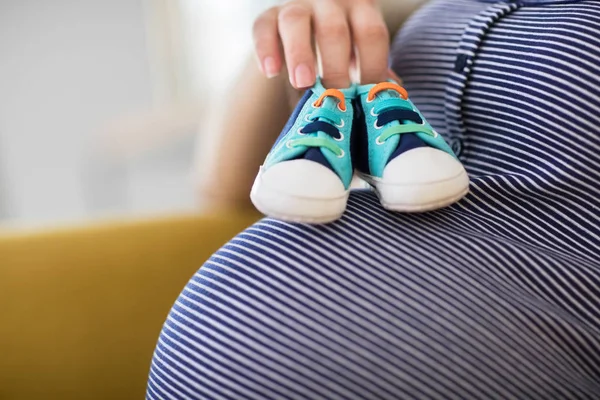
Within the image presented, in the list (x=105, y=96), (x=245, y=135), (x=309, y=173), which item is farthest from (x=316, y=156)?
(x=105, y=96)

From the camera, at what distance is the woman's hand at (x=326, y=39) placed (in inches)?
22.4

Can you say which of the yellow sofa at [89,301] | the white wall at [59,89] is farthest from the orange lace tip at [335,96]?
the white wall at [59,89]

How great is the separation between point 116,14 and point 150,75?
0.23 metres

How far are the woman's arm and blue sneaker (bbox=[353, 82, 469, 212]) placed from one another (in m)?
0.19

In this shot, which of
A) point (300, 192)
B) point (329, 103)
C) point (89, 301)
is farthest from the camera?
point (89, 301)

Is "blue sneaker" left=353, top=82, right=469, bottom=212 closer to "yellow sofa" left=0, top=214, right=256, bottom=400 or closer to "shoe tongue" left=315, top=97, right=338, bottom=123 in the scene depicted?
"shoe tongue" left=315, top=97, right=338, bottom=123

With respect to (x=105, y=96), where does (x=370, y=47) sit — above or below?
above

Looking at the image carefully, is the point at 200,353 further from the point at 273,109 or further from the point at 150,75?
the point at 150,75

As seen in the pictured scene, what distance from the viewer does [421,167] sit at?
0.42 m

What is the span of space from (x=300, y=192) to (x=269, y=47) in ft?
0.78

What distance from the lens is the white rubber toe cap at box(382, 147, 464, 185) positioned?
0.42 meters

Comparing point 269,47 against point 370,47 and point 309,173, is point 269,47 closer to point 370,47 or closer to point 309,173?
point 370,47

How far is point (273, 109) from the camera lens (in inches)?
27.5

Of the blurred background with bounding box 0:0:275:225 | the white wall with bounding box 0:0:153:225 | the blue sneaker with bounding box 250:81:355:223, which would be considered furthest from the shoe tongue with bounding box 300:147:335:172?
the white wall with bounding box 0:0:153:225
